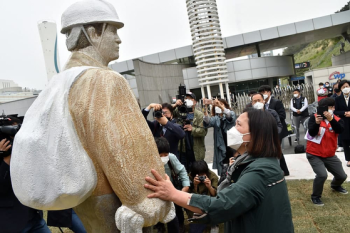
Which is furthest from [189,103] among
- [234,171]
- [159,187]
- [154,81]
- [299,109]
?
[154,81]

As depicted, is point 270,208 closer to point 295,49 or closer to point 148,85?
point 148,85

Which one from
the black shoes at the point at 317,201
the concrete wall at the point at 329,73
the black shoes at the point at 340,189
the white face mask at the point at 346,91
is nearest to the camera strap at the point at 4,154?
the black shoes at the point at 317,201

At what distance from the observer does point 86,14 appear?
165 centimetres

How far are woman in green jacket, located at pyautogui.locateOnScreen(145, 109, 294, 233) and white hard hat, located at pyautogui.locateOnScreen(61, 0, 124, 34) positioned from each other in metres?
0.94

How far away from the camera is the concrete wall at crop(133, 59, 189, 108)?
11797 millimetres

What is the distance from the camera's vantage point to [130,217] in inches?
54.7

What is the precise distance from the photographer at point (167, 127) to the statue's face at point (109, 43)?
1.56 m

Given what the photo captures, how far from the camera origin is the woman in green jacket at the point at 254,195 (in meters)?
1.64

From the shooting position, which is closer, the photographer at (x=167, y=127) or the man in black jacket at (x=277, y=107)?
the photographer at (x=167, y=127)

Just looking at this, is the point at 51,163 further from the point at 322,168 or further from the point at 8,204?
the point at 322,168

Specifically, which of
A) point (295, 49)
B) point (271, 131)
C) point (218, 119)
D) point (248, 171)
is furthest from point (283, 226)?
point (295, 49)

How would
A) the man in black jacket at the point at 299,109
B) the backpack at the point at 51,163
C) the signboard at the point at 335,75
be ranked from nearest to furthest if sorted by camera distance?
the backpack at the point at 51,163
the man in black jacket at the point at 299,109
the signboard at the point at 335,75

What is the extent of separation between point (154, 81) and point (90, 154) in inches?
511

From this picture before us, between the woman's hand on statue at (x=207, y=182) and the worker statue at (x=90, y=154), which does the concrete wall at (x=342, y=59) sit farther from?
the worker statue at (x=90, y=154)
